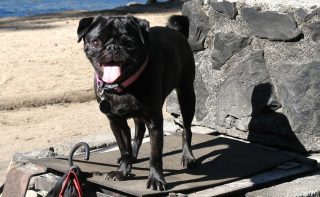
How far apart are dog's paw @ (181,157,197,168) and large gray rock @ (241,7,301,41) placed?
1.21m

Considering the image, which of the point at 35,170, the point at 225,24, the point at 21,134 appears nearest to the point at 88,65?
the point at 21,134

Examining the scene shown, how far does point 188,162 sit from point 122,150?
554mm

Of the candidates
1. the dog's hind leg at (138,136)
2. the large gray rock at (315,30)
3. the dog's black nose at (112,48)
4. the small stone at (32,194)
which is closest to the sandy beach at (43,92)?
the small stone at (32,194)

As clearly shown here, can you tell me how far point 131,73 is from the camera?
3.27m

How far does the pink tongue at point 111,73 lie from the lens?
3.16 m

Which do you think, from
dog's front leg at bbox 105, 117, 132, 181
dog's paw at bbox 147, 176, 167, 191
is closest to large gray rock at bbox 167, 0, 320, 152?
dog's front leg at bbox 105, 117, 132, 181

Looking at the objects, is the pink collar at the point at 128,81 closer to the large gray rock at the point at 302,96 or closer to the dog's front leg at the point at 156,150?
the dog's front leg at the point at 156,150

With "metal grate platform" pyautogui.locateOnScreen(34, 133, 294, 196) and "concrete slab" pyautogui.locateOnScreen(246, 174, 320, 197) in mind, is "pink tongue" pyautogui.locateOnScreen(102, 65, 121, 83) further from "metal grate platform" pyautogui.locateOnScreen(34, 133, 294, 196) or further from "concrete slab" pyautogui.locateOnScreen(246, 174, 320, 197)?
"concrete slab" pyautogui.locateOnScreen(246, 174, 320, 197)

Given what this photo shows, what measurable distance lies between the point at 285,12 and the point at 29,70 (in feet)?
15.3

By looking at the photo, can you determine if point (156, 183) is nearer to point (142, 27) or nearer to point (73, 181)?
point (73, 181)

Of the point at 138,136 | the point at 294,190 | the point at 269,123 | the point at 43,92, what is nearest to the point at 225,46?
the point at 269,123

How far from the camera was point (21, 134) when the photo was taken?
5488 millimetres

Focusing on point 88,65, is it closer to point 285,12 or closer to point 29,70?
point 29,70

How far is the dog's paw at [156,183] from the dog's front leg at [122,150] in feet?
0.88
